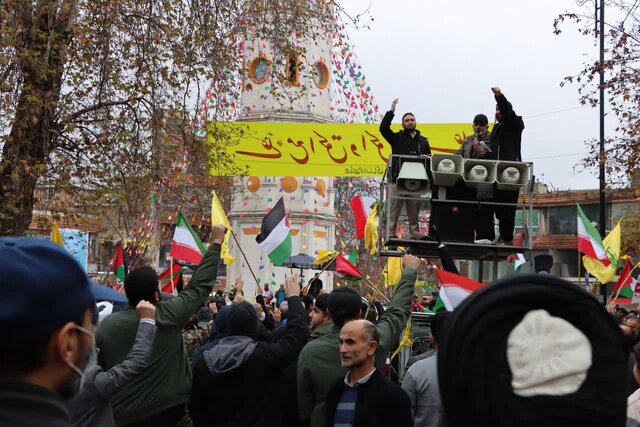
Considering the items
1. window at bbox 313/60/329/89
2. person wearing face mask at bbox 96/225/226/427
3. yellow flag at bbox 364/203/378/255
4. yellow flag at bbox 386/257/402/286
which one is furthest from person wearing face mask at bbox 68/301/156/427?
window at bbox 313/60/329/89

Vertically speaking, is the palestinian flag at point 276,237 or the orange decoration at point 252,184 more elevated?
the orange decoration at point 252,184

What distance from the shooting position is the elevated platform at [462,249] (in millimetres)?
8711

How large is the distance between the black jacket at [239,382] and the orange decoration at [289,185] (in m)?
36.9

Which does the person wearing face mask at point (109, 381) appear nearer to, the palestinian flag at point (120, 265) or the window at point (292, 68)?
the window at point (292, 68)

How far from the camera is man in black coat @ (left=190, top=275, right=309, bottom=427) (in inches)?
260

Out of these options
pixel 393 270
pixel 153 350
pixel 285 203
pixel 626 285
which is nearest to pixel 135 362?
pixel 153 350

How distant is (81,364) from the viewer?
225 cm

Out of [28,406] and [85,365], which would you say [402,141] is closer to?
[85,365]

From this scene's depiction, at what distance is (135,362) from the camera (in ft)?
18.1

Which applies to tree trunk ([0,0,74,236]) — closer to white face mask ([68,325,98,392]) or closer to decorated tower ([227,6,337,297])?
white face mask ([68,325,98,392])

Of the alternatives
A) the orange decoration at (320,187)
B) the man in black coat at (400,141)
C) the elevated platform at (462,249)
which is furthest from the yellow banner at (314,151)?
the orange decoration at (320,187)

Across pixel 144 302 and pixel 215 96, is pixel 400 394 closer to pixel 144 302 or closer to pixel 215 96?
pixel 144 302

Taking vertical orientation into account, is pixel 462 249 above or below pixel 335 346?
above

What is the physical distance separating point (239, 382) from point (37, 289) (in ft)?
15.2
